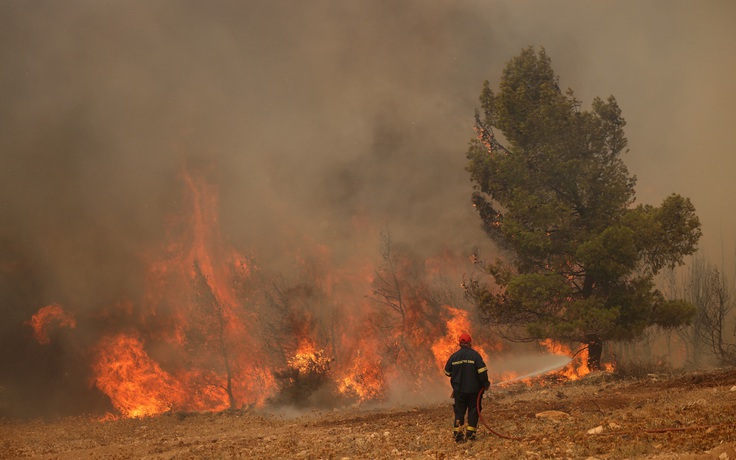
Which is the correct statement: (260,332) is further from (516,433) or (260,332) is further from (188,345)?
(516,433)

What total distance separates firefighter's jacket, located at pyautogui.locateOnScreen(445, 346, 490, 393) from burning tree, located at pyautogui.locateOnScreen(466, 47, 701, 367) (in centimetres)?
832

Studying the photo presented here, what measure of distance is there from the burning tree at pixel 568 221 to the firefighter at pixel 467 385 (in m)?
8.32

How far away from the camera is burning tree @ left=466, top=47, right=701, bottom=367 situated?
694 inches

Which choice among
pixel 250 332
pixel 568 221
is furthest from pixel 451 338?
pixel 250 332

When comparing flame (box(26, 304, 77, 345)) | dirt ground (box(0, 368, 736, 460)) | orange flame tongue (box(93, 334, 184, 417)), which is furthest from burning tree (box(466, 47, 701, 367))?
flame (box(26, 304, 77, 345))

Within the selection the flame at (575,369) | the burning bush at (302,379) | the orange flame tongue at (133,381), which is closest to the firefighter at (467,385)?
the flame at (575,369)

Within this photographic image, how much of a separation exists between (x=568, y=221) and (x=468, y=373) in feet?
35.4

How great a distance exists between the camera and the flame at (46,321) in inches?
1241

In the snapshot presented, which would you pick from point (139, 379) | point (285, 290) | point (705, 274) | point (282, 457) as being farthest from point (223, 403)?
point (705, 274)

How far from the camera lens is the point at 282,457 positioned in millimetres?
10633

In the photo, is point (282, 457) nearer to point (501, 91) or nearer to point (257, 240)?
point (501, 91)

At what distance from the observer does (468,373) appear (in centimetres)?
1012

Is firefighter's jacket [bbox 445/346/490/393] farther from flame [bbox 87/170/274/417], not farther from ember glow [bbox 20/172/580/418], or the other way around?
flame [bbox 87/170/274/417]

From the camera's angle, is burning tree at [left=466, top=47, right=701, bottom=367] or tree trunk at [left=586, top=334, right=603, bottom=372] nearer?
burning tree at [left=466, top=47, right=701, bottom=367]
